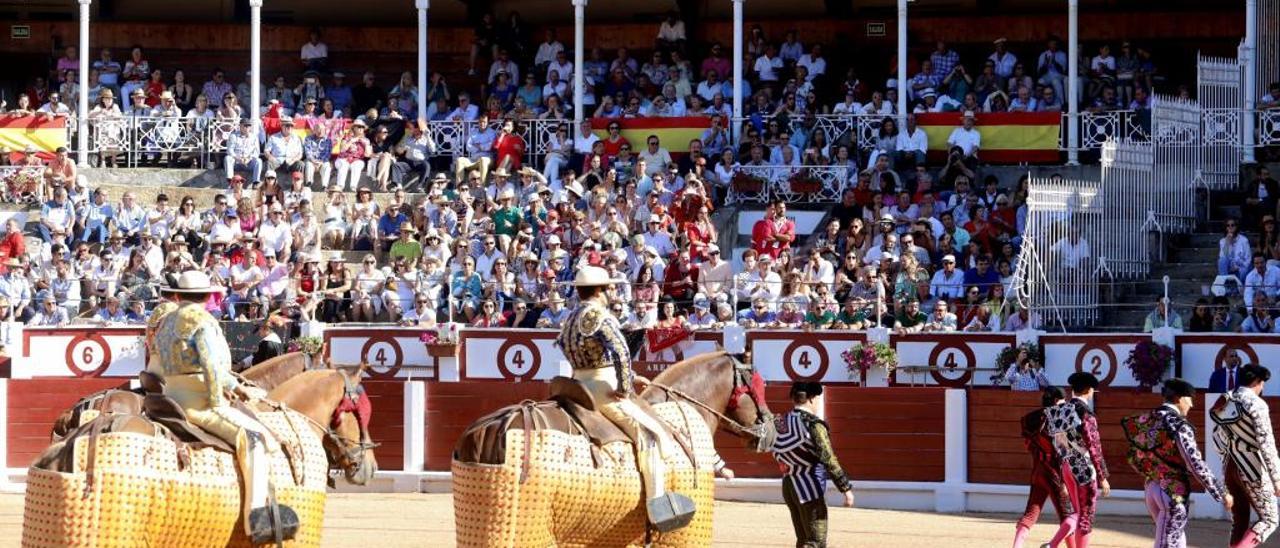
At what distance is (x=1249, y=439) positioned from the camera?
435 inches

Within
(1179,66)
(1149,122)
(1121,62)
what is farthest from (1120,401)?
(1179,66)

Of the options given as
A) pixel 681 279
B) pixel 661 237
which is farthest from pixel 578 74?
pixel 681 279

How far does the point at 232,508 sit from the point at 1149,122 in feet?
44.6

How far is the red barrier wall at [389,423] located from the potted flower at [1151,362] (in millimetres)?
5773

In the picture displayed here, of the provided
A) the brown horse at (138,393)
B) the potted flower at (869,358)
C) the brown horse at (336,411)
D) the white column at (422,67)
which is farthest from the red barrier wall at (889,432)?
the white column at (422,67)

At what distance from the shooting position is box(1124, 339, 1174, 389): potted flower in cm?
1642

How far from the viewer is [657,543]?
10.3 m

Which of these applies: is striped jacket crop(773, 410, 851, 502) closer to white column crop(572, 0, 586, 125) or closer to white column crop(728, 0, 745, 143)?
white column crop(728, 0, 745, 143)

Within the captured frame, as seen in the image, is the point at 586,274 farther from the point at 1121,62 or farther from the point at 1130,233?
the point at 1121,62

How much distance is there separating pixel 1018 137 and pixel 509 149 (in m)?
5.22

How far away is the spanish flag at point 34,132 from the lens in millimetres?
23578

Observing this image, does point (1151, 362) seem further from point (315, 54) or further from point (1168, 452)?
point (315, 54)

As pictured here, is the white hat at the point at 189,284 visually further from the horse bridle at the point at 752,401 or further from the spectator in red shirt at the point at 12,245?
the spectator in red shirt at the point at 12,245

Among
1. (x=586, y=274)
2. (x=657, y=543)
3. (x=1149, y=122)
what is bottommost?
(x=657, y=543)
